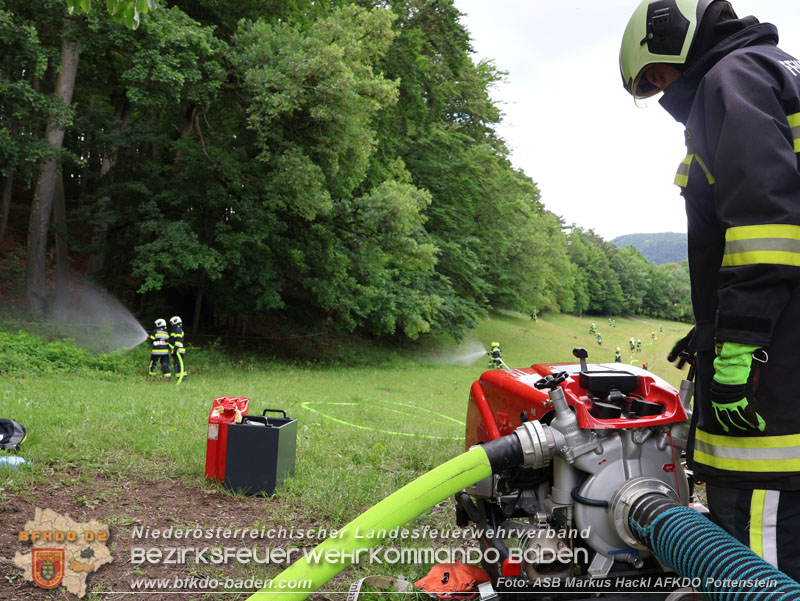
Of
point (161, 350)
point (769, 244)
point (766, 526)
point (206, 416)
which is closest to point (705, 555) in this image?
point (766, 526)

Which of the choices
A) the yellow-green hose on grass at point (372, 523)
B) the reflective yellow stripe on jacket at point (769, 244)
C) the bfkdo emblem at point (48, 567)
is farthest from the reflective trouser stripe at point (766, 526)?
the bfkdo emblem at point (48, 567)

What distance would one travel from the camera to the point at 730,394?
1.89 m

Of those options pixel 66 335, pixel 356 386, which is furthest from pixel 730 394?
pixel 66 335

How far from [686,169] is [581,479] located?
134cm

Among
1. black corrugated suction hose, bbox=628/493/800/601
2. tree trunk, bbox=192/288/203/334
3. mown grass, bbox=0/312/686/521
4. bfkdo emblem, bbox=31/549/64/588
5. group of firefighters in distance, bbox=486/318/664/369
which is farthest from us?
tree trunk, bbox=192/288/203/334

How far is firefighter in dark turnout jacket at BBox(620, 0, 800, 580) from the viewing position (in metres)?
1.86

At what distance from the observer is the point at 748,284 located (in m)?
1.87

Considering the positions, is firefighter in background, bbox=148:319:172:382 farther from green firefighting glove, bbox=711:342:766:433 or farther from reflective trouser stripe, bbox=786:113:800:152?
reflective trouser stripe, bbox=786:113:800:152

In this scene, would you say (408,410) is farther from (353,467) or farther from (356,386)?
(353,467)

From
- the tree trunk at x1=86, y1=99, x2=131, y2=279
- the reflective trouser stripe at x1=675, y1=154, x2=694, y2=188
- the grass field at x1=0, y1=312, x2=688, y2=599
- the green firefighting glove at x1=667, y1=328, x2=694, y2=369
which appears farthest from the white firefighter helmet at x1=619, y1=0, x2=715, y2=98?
the tree trunk at x1=86, y1=99, x2=131, y2=279

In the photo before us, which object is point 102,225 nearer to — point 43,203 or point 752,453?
point 43,203

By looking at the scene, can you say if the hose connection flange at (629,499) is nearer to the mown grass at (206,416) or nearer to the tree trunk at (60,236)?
the mown grass at (206,416)

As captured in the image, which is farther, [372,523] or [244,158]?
[244,158]

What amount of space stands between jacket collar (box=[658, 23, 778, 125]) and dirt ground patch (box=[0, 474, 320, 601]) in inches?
122
